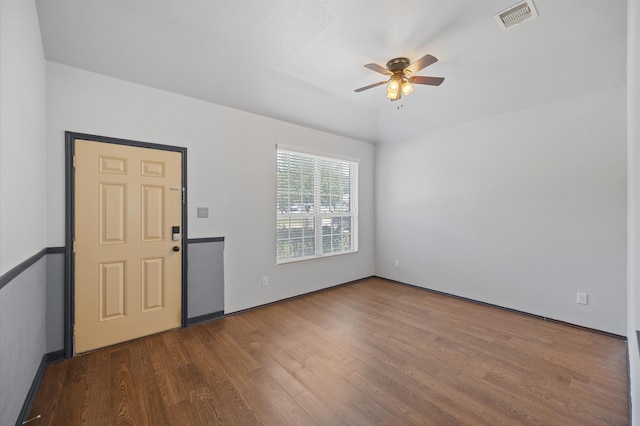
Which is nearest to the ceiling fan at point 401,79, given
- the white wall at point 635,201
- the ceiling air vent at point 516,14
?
the ceiling air vent at point 516,14

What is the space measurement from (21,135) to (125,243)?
4.38 feet

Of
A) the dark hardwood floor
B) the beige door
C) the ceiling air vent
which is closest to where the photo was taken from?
the dark hardwood floor

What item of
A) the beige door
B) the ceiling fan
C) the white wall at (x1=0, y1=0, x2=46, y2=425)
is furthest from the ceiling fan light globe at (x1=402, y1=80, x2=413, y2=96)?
the white wall at (x1=0, y1=0, x2=46, y2=425)

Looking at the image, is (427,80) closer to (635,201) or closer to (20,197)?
(635,201)

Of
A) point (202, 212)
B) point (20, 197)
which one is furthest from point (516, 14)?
point (20, 197)

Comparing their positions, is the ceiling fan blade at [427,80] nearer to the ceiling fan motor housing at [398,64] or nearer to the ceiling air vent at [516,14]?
the ceiling fan motor housing at [398,64]

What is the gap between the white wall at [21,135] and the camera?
1.38 metres

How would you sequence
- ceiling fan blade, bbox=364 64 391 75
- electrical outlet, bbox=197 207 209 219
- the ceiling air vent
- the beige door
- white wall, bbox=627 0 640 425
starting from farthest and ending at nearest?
electrical outlet, bbox=197 207 209 219
the beige door
ceiling fan blade, bbox=364 64 391 75
the ceiling air vent
white wall, bbox=627 0 640 425

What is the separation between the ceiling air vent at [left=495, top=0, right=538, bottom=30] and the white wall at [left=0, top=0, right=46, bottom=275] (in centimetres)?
318

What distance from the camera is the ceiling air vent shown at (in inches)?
80.3

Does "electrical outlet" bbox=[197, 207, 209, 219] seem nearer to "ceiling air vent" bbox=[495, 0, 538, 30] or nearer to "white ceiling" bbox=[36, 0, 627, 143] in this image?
"white ceiling" bbox=[36, 0, 627, 143]

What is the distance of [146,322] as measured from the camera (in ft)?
9.36

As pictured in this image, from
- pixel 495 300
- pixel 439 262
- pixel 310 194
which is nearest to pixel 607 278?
pixel 495 300

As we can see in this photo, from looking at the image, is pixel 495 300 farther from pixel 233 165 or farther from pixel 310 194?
pixel 233 165
